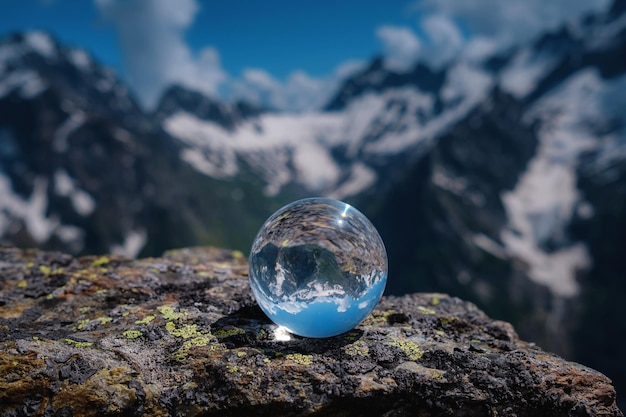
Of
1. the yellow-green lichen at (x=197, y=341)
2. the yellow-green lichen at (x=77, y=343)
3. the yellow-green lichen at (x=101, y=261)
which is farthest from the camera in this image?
the yellow-green lichen at (x=101, y=261)

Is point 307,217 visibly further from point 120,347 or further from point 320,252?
point 120,347

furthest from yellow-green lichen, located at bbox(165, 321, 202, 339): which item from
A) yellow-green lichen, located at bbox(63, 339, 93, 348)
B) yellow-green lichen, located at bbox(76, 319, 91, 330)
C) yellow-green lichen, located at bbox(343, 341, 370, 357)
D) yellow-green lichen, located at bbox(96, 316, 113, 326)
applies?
yellow-green lichen, located at bbox(343, 341, 370, 357)

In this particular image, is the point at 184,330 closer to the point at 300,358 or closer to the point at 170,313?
the point at 170,313

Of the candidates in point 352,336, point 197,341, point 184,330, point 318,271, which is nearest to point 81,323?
point 184,330

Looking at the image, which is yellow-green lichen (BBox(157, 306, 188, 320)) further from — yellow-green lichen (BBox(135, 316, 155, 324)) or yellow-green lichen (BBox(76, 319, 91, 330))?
yellow-green lichen (BBox(76, 319, 91, 330))

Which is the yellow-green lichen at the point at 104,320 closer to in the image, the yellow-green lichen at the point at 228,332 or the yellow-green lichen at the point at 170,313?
the yellow-green lichen at the point at 170,313

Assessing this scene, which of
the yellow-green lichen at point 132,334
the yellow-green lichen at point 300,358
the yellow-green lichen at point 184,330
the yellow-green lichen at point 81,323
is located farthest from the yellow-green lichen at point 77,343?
the yellow-green lichen at point 300,358
